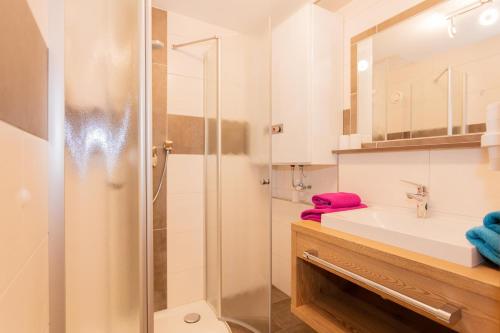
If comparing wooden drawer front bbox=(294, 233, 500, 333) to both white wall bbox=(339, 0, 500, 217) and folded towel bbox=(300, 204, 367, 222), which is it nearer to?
folded towel bbox=(300, 204, 367, 222)

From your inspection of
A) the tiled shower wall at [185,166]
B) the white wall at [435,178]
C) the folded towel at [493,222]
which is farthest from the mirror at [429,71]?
the tiled shower wall at [185,166]

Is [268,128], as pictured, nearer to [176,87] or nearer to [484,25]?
[176,87]

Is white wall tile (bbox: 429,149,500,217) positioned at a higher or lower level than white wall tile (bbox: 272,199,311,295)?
higher

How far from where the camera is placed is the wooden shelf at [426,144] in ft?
3.15

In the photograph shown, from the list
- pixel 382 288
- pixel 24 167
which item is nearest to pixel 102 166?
pixel 24 167

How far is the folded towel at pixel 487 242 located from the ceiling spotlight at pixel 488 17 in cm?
84

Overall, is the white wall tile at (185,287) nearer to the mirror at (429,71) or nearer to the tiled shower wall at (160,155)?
the tiled shower wall at (160,155)

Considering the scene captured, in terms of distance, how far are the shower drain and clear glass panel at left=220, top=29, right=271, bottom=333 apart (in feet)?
0.58

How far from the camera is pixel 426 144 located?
3.54 feet

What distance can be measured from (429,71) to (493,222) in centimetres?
78

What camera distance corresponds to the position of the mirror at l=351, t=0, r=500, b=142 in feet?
3.17

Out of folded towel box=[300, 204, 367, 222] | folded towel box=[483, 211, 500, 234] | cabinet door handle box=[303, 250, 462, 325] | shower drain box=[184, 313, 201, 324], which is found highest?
folded towel box=[483, 211, 500, 234]

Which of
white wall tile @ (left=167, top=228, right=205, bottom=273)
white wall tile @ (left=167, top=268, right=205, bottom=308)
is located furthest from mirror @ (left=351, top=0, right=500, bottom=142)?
white wall tile @ (left=167, top=268, right=205, bottom=308)

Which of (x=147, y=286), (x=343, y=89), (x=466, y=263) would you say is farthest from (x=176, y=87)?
(x=466, y=263)
